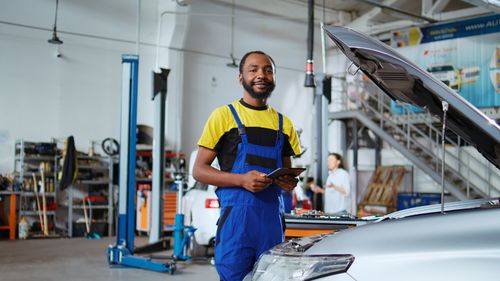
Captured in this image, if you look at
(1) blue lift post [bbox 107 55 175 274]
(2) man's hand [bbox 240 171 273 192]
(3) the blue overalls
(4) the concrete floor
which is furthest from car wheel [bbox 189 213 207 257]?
(2) man's hand [bbox 240 171 273 192]

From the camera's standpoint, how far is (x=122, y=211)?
6.54 m

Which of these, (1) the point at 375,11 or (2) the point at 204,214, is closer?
(2) the point at 204,214

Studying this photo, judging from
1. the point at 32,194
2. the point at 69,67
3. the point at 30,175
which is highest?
the point at 69,67

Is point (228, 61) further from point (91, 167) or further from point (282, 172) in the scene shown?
point (282, 172)

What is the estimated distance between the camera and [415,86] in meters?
2.12

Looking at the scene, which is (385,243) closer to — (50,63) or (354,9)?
(50,63)

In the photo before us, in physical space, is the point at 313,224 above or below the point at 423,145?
below

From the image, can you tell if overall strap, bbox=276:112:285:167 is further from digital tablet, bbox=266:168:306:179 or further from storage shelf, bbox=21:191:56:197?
storage shelf, bbox=21:191:56:197

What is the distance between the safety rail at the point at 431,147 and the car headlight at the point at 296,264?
991cm

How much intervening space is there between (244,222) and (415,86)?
85 centimetres

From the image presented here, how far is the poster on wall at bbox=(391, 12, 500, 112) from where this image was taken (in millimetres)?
11742

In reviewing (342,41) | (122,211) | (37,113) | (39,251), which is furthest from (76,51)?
(342,41)

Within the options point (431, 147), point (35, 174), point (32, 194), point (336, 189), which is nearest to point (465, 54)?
point (431, 147)

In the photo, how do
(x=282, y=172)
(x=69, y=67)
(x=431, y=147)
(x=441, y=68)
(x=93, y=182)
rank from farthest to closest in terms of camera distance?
(x=441, y=68), (x=431, y=147), (x=69, y=67), (x=93, y=182), (x=282, y=172)
